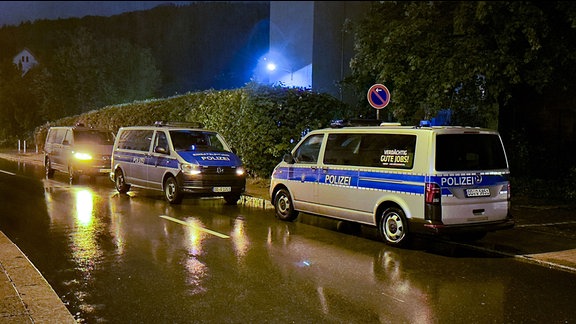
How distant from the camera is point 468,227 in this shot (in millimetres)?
8016

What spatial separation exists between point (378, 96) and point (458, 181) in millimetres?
4905

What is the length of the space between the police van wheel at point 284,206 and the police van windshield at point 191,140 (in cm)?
297

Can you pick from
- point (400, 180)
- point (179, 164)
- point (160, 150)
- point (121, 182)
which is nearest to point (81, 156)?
point (121, 182)

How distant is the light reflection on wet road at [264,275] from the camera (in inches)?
212

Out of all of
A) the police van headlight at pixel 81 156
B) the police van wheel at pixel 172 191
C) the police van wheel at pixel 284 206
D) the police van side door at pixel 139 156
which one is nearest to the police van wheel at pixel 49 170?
the police van headlight at pixel 81 156

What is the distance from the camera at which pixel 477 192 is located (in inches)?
318

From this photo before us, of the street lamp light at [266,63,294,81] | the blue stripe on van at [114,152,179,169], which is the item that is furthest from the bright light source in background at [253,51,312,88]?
the blue stripe on van at [114,152,179,169]

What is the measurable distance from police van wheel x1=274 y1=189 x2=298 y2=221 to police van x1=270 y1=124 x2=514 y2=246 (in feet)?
3.63

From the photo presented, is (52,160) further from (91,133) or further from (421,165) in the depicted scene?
(421,165)

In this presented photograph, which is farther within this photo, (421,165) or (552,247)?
(552,247)

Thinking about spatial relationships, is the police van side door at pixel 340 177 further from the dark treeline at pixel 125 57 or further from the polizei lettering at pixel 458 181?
the dark treeline at pixel 125 57

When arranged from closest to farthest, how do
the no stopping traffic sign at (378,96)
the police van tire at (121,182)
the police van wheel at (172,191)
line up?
1. the no stopping traffic sign at (378,96)
2. the police van wheel at (172,191)
3. the police van tire at (121,182)

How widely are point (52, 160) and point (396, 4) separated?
13.0 metres

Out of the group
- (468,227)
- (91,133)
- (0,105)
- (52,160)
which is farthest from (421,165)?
(0,105)
